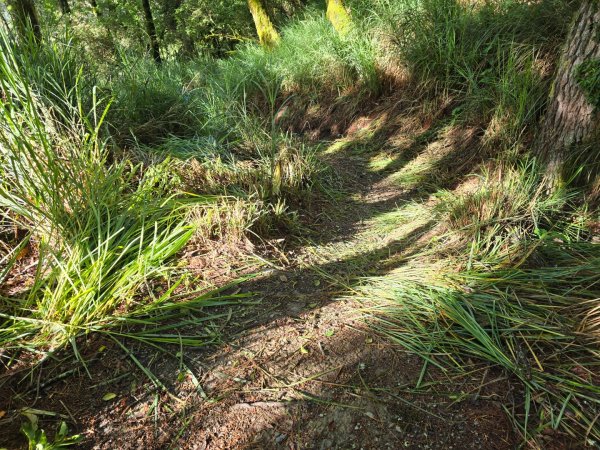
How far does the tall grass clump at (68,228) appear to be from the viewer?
4.85 feet

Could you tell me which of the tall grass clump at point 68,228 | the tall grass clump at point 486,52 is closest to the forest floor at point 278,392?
the tall grass clump at point 68,228

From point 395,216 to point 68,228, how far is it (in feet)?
6.48

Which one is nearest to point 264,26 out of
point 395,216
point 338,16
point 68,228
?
point 338,16

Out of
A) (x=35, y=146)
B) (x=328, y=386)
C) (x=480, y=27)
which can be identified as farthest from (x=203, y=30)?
(x=328, y=386)

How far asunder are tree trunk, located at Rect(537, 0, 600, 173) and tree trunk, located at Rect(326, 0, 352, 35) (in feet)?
10.7

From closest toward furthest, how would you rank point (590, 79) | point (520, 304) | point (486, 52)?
point (520, 304) < point (590, 79) < point (486, 52)

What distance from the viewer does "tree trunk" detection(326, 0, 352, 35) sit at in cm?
496

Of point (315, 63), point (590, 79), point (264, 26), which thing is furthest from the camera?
point (264, 26)

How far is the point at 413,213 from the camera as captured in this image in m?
2.57

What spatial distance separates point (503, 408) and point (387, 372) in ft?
1.23

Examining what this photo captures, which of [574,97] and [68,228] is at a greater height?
[68,228]

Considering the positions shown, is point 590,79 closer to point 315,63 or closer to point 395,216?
point 395,216

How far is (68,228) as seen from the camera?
1.74 metres

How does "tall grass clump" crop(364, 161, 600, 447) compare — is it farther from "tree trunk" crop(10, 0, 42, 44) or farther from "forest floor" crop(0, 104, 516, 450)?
"tree trunk" crop(10, 0, 42, 44)
